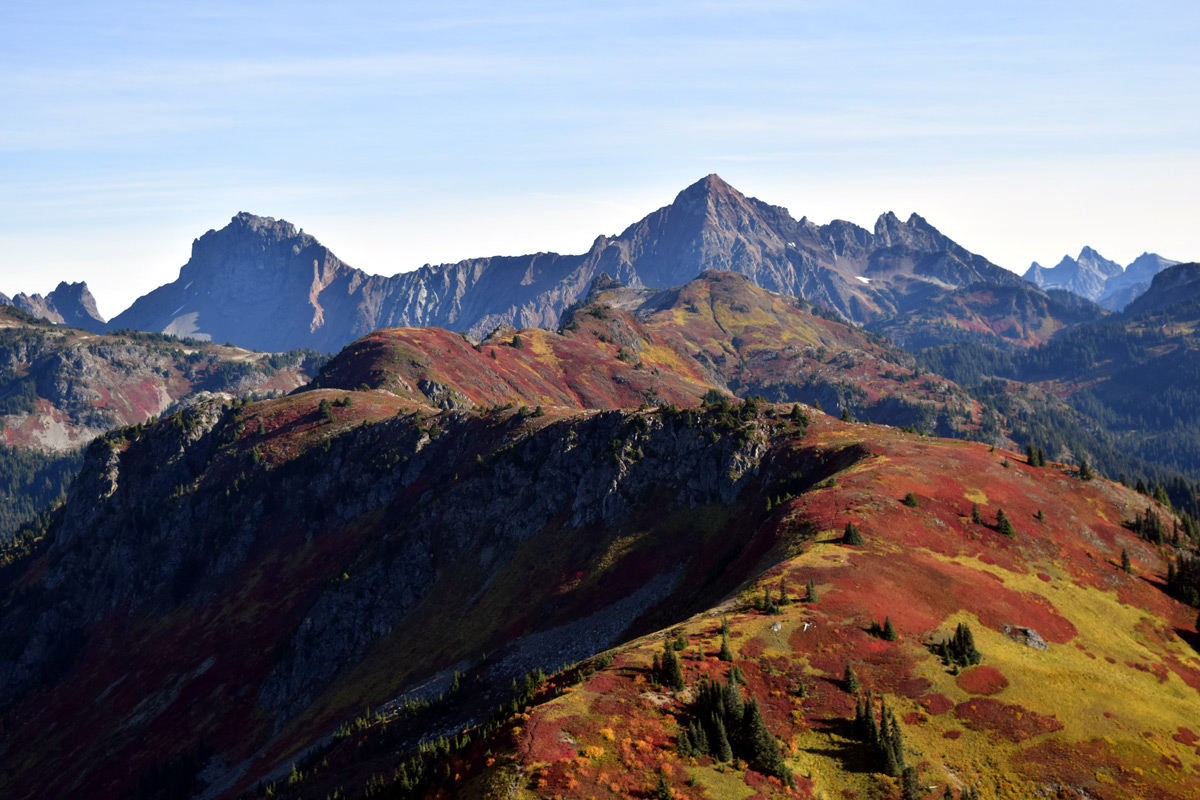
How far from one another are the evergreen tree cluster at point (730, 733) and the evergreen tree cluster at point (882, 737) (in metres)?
6.58

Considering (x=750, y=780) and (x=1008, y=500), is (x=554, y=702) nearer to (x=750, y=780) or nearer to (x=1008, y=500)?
(x=750, y=780)

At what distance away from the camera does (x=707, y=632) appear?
2589 inches

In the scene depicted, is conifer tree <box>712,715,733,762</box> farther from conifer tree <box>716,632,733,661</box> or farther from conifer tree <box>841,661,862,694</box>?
conifer tree <box>841,661,862,694</box>

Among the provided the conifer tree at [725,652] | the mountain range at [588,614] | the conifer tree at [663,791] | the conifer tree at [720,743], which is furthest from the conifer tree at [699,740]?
the conifer tree at [725,652]

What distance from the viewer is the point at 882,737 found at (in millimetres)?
51406

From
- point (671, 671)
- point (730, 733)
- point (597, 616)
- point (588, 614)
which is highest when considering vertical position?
point (671, 671)

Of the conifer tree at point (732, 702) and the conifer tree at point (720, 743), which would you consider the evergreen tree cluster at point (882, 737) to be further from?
the conifer tree at point (720, 743)

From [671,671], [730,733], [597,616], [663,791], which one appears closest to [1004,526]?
[597,616]

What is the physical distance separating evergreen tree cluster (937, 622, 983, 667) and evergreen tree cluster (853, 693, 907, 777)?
11.0 metres

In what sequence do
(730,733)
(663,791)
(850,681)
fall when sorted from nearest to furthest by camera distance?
(663,791), (730,733), (850,681)

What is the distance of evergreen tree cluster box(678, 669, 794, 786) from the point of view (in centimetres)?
4953

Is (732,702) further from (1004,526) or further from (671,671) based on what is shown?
(1004,526)

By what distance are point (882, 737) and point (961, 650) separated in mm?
16162

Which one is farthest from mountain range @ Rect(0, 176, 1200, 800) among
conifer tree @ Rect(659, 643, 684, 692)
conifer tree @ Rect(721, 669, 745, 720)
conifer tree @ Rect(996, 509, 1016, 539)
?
conifer tree @ Rect(996, 509, 1016, 539)
